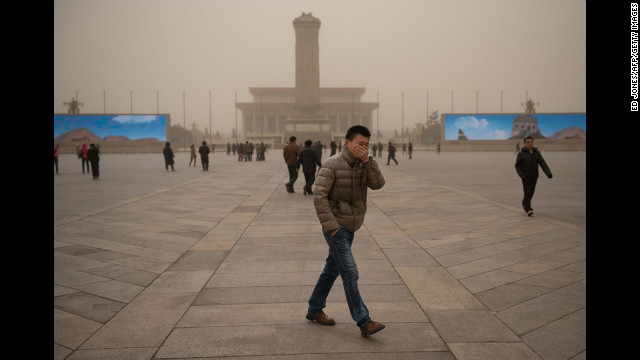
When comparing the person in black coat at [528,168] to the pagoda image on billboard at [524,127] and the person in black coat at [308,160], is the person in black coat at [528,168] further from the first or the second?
the pagoda image on billboard at [524,127]

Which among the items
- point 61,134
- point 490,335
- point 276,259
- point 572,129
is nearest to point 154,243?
point 276,259

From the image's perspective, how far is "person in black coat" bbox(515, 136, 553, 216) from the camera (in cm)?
914

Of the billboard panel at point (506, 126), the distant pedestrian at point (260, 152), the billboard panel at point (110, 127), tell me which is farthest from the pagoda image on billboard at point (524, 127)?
the billboard panel at point (110, 127)

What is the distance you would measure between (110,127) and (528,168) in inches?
2156

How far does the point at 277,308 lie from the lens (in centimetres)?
434

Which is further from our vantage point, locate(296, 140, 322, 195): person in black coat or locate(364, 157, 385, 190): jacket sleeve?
locate(296, 140, 322, 195): person in black coat

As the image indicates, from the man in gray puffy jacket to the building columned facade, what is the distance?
74082 mm

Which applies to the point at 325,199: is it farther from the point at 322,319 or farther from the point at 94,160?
the point at 94,160

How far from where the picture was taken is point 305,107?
82.8m

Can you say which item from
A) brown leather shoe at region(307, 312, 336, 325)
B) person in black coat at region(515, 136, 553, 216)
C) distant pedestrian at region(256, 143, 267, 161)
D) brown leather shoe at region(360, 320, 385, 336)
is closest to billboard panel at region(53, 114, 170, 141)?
distant pedestrian at region(256, 143, 267, 161)

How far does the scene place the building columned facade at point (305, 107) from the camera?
A: 8012 cm

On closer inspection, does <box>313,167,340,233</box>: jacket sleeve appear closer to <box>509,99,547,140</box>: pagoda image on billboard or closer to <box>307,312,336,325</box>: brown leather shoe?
<box>307,312,336,325</box>: brown leather shoe
